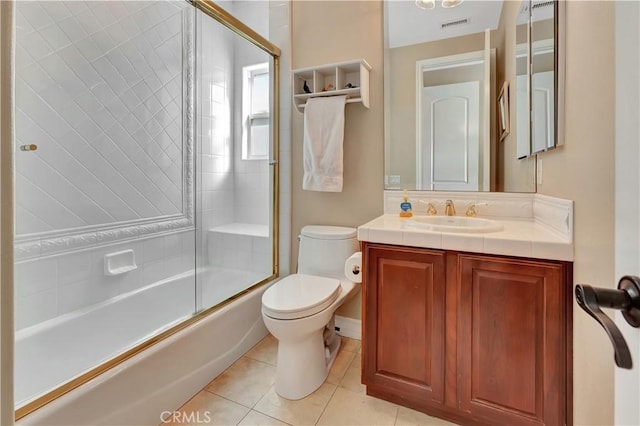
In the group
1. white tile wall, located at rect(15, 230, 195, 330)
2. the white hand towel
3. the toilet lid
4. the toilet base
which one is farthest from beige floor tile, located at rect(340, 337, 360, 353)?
white tile wall, located at rect(15, 230, 195, 330)

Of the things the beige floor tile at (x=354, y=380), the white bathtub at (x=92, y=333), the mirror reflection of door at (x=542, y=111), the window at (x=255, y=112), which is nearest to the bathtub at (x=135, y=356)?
the white bathtub at (x=92, y=333)

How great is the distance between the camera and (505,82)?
171 cm

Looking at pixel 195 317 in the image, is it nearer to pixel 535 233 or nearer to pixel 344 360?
pixel 344 360

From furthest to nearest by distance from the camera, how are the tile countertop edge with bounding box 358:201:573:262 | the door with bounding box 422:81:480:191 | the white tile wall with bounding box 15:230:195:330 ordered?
the door with bounding box 422:81:480:191
the white tile wall with bounding box 15:230:195:330
the tile countertop edge with bounding box 358:201:573:262

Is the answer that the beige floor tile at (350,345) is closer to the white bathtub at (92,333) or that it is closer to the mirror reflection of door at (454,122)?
the white bathtub at (92,333)

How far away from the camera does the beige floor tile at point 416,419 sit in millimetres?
1372

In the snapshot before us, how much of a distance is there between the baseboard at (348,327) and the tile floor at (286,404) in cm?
34

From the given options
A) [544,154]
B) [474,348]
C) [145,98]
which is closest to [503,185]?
[544,154]

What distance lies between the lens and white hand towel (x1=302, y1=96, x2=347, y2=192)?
6.40 feet

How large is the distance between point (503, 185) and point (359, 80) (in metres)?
1.06

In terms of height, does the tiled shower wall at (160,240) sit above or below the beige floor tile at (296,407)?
above

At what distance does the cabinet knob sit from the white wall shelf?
5.58 ft

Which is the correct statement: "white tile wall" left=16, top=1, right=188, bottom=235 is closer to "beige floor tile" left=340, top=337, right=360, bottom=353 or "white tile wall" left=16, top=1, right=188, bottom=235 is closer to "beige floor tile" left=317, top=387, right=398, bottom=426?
"beige floor tile" left=340, top=337, right=360, bottom=353

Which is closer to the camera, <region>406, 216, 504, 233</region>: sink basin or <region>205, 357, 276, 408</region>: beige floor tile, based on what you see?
<region>406, 216, 504, 233</region>: sink basin
